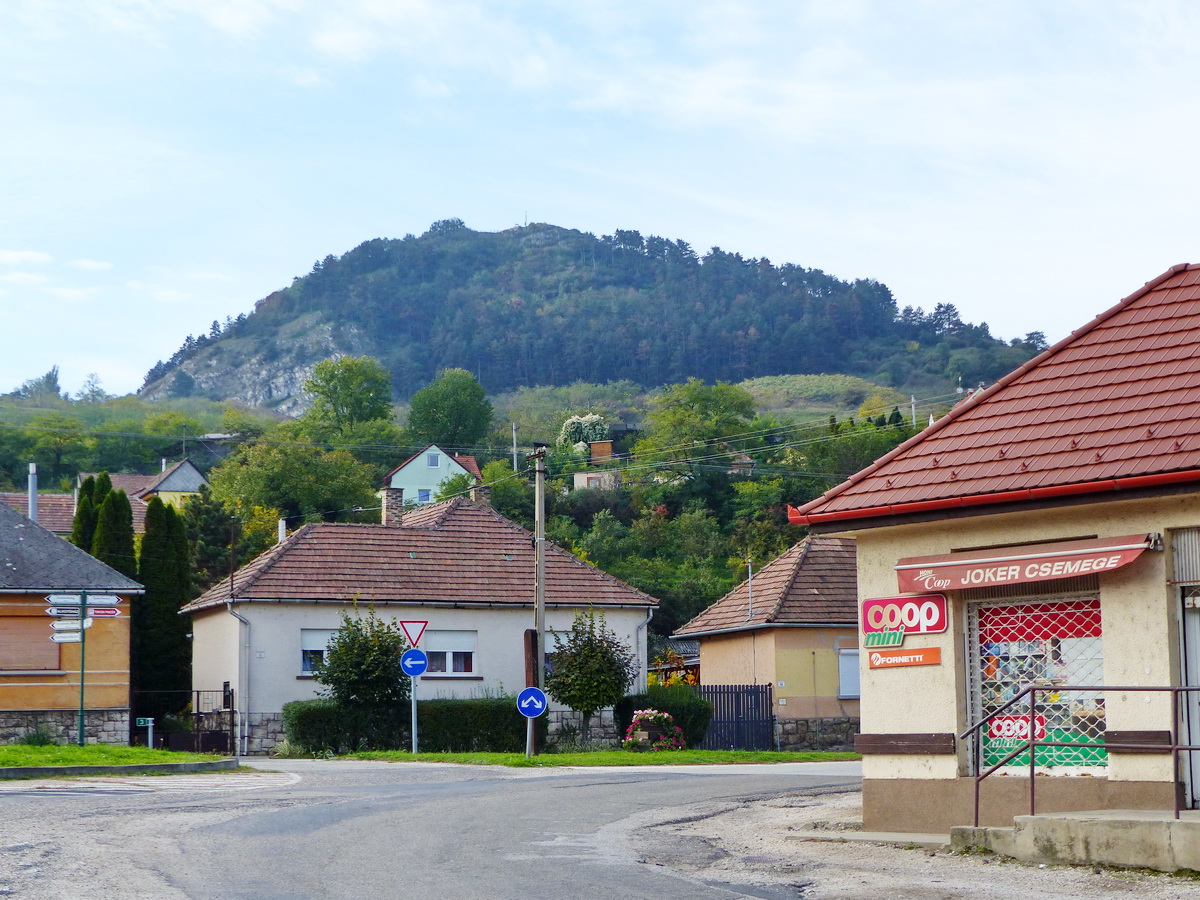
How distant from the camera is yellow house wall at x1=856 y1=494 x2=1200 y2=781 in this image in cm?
1266

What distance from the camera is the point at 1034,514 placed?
1355 centimetres

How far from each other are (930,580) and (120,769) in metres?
14.2

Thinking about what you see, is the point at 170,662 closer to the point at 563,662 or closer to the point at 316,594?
the point at 316,594

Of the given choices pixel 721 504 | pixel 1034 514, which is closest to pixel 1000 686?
pixel 1034 514

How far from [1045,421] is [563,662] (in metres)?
21.4

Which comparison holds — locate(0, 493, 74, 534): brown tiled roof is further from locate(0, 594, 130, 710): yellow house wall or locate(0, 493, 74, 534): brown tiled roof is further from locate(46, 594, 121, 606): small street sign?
locate(46, 594, 121, 606): small street sign

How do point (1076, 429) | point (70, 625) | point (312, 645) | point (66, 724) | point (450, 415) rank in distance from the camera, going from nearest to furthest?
point (1076, 429), point (70, 625), point (66, 724), point (312, 645), point (450, 415)

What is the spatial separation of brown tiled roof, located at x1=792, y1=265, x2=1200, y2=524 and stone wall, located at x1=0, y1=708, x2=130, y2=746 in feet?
80.9

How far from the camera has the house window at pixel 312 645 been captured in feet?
124

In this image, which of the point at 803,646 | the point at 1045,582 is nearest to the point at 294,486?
the point at 803,646

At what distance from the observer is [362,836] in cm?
1352

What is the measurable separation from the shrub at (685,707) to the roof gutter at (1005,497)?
20.8m

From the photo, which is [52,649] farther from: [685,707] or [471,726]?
[685,707]

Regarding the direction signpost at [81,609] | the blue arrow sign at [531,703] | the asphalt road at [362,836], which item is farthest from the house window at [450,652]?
the asphalt road at [362,836]
